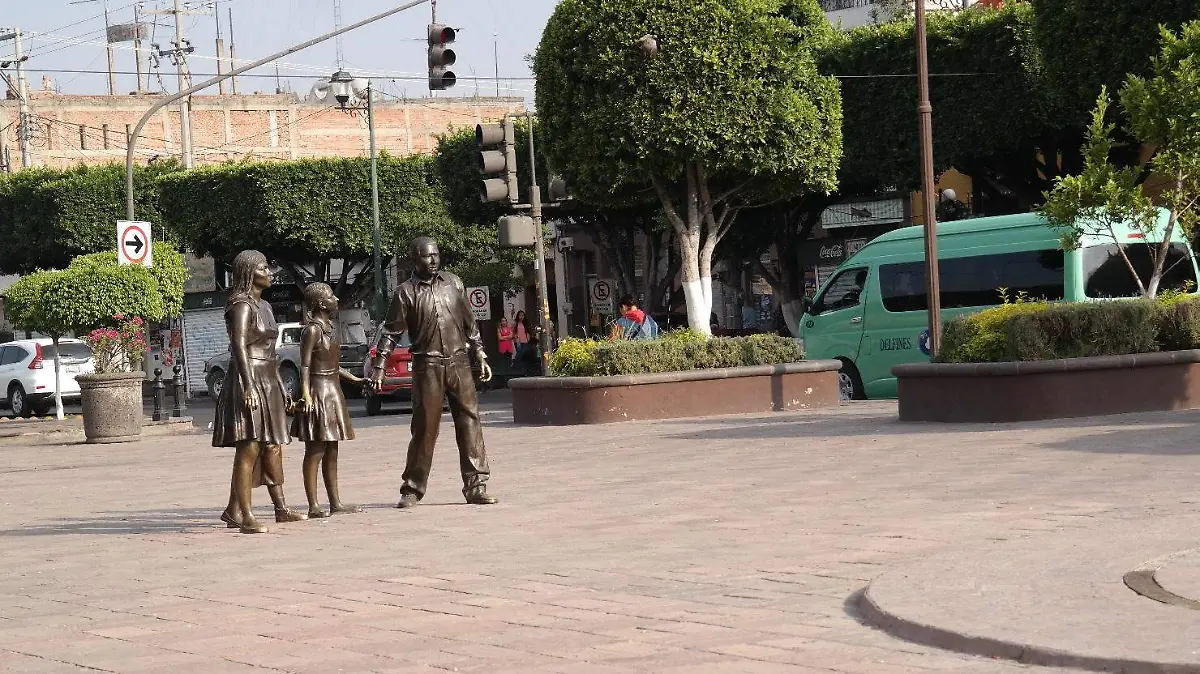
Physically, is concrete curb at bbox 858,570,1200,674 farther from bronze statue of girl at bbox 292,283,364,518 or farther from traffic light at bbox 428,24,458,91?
traffic light at bbox 428,24,458,91

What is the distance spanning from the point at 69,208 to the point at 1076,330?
40305mm

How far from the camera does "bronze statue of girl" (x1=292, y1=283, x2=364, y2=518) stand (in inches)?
450

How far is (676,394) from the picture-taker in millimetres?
21266

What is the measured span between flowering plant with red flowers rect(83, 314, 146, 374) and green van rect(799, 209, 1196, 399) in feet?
32.7

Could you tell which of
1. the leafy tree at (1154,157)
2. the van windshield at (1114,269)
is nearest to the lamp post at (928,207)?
the van windshield at (1114,269)

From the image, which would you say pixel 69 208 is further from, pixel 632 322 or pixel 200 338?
pixel 632 322

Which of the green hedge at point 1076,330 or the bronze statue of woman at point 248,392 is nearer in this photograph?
the bronze statue of woman at point 248,392

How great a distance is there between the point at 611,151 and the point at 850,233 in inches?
627

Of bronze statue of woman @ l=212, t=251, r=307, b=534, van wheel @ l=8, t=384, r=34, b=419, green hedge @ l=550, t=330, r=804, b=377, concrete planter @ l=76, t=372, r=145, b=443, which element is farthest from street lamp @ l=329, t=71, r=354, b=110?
bronze statue of woman @ l=212, t=251, r=307, b=534

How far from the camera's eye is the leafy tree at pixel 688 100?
24.4m

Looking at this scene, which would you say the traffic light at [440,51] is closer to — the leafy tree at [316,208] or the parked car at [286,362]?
the parked car at [286,362]

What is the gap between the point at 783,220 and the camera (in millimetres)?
39062

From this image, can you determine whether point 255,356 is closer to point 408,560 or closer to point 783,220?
point 408,560

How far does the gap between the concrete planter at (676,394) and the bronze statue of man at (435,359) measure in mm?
9328
